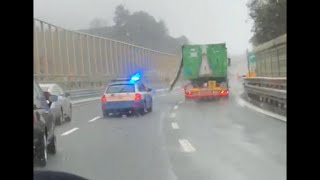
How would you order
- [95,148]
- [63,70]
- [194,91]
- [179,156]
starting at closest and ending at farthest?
[63,70], [179,156], [95,148], [194,91]

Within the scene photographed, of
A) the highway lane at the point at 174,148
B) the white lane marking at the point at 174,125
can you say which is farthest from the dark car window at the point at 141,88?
the white lane marking at the point at 174,125

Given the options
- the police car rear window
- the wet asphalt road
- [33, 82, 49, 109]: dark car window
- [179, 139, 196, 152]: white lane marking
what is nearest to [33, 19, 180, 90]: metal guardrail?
[33, 82, 49, 109]: dark car window

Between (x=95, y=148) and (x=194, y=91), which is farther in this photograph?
(x=194, y=91)

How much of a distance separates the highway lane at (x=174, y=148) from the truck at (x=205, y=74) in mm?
9609

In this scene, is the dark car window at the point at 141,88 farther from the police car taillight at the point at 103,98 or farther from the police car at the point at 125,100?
the police car taillight at the point at 103,98

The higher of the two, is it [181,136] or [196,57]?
[196,57]

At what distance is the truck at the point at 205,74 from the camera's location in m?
29.6

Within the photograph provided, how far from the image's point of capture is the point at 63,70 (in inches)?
315

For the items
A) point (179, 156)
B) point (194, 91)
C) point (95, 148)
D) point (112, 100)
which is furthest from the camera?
point (194, 91)

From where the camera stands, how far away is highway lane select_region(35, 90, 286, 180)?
8164 millimetres

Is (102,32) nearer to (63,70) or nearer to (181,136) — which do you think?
(63,70)
